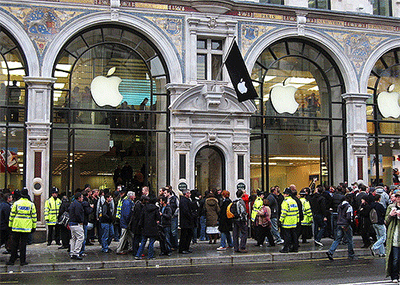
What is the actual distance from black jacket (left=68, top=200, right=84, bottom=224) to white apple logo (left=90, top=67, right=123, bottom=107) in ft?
22.8

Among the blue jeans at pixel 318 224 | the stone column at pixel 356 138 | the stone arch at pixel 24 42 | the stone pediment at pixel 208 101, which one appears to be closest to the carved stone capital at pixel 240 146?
the stone pediment at pixel 208 101

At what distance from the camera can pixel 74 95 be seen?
20.8 meters

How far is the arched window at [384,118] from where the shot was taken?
79.6ft

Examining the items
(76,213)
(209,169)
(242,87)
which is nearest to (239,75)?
(242,87)

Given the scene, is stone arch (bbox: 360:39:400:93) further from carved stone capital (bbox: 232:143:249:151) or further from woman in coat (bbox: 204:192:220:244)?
woman in coat (bbox: 204:192:220:244)

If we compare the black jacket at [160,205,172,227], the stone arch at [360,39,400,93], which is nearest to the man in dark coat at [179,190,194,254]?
the black jacket at [160,205,172,227]

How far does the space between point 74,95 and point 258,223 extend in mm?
8716

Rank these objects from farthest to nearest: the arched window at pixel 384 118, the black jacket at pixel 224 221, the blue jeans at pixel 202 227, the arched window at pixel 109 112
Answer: the arched window at pixel 384 118, the arched window at pixel 109 112, the blue jeans at pixel 202 227, the black jacket at pixel 224 221

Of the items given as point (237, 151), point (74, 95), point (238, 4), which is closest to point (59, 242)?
point (74, 95)

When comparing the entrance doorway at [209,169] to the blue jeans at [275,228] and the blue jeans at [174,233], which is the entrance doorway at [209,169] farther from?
the blue jeans at [174,233]

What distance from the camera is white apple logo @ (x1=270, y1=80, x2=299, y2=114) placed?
23.2 metres

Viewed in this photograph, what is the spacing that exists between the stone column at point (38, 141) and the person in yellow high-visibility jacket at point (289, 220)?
891cm

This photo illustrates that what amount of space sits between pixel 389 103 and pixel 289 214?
1160cm

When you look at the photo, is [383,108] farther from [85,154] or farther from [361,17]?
[85,154]
